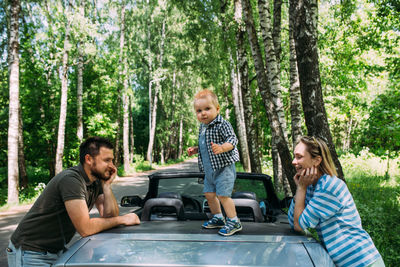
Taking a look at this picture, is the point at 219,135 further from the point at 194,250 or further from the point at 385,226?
the point at 385,226

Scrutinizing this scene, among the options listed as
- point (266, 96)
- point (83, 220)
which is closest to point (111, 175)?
point (83, 220)

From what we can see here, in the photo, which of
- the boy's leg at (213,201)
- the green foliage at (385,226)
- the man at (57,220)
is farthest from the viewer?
the green foliage at (385,226)

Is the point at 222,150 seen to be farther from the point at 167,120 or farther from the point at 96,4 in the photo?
the point at 167,120

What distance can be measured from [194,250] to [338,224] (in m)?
0.91

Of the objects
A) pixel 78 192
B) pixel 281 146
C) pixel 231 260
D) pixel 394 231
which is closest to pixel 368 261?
pixel 231 260

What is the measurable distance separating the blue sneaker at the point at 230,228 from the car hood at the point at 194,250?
0.24 ft

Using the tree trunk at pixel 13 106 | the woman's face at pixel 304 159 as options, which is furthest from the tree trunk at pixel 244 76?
the woman's face at pixel 304 159

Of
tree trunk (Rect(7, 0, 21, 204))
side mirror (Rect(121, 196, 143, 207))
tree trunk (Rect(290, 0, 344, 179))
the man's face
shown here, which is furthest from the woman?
tree trunk (Rect(7, 0, 21, 204))

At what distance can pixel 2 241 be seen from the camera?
19.8ft

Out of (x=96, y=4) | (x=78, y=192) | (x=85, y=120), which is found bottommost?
(x=78, y=192)

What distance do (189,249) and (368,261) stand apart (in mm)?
1087

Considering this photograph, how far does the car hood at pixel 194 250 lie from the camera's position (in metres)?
1.37

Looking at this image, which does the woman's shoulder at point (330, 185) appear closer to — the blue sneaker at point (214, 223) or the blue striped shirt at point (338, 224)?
the blue striped shirt at point (338, 224)

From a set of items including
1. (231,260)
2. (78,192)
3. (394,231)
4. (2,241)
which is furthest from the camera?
(2,241)
